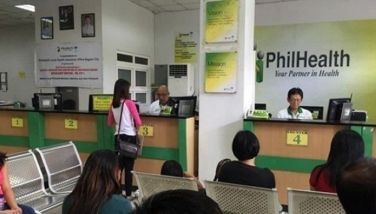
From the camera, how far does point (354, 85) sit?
6656 mm

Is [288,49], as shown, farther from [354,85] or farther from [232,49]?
[232,49]

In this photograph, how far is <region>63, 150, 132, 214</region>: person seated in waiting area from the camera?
1660 millimetres

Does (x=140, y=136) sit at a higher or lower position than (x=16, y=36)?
lower

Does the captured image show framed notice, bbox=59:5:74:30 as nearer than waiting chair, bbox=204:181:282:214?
No

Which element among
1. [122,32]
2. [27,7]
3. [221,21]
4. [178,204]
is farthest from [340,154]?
[27,7]

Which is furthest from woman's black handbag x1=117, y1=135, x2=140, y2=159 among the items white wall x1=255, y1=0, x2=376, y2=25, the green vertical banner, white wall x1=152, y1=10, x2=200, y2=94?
white wall x1=255, y1=0, x2=376, y2=25

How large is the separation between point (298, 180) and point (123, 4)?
5186mm

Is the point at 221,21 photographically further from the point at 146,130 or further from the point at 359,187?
the point at 359,187

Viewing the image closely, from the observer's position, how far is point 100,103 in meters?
4.43

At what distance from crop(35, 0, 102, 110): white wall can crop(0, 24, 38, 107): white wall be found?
230cm

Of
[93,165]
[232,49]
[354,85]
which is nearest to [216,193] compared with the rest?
[93,165]

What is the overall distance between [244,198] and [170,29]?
22.0 feet

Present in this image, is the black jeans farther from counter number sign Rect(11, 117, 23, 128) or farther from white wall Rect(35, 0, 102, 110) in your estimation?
white wall Rect(35, 0, 102, 110)

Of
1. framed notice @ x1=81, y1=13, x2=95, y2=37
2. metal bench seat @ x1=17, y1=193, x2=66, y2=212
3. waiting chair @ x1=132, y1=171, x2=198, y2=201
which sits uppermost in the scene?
framed notice @ x1=81, y1=13, x2=95, y2=37
